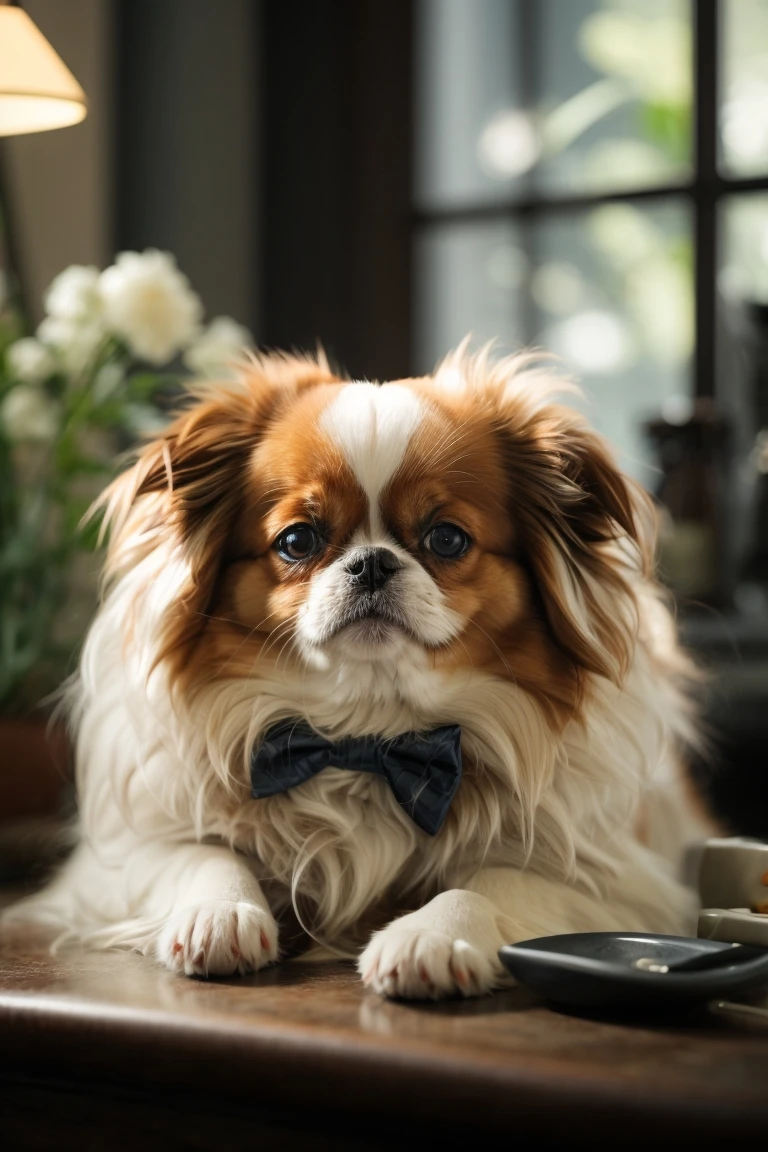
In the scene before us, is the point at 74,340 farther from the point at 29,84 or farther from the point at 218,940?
the point at 218,940

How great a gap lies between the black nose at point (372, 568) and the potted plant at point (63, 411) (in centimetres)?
85

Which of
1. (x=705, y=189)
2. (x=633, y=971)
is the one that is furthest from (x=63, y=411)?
(x=705, y=189)

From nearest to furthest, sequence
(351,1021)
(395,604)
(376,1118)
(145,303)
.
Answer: (376,1118) → (351,1021) → (395,604) → (145,303)

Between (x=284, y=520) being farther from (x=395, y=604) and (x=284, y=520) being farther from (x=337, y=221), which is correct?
(x=337, y=221)

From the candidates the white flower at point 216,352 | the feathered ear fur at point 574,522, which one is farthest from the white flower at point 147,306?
the feathered ear fur at point 574,522

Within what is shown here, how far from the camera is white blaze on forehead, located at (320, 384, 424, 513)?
51.7 inches

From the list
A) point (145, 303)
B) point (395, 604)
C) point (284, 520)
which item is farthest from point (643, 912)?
point (145, 303)

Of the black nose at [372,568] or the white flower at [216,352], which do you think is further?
the white flower at [216,352]

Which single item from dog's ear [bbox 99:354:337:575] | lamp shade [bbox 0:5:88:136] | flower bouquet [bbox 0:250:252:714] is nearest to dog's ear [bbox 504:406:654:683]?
dog's ear [bbox 99:354:337:575]

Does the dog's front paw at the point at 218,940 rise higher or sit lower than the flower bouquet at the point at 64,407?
lower

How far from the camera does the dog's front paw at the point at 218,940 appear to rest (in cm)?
118

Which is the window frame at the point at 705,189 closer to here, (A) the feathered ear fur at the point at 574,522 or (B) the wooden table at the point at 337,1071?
(A) the feathered ear fur at the point at 574,522

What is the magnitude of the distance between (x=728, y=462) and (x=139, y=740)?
72.7 inches

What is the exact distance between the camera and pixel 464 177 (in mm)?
3232
